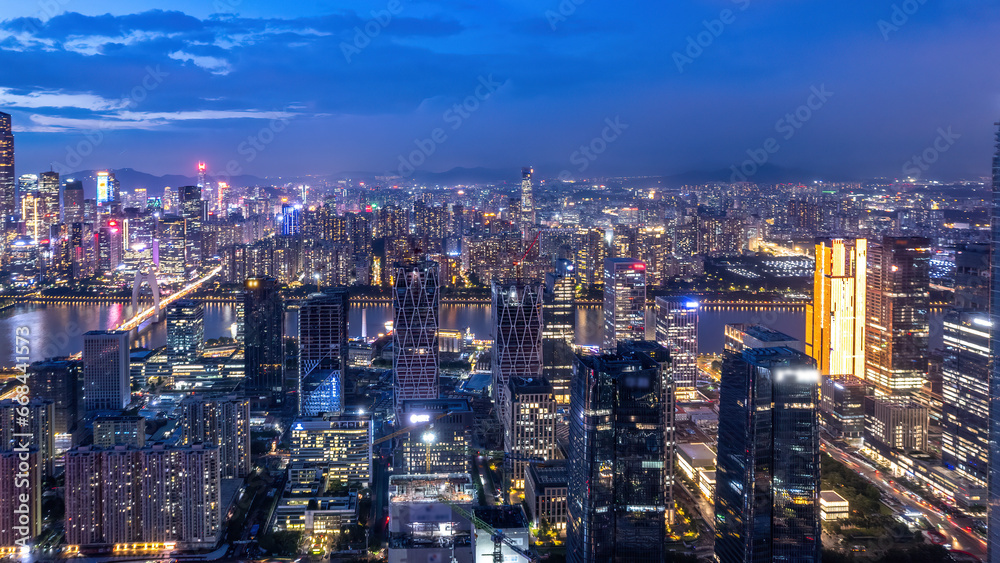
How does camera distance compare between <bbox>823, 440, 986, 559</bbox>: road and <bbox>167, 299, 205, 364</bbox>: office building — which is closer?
<bbox>823, 440, 986, 559</bbox>: road

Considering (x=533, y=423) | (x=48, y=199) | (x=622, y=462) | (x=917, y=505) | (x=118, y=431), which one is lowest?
(x=917, y=505)

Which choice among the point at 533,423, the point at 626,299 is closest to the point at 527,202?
the point at 626,299

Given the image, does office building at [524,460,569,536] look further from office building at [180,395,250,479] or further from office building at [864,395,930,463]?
office building at [864,395,930,463]

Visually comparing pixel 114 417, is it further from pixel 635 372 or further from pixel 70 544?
pixel 635 372

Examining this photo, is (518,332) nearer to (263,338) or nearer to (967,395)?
(263,338)

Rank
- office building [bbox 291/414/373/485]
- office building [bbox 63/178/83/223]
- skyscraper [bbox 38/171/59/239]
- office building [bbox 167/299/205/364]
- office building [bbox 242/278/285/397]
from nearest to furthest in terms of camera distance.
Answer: office building [bbox 291/414/373/485], office building [bbox 242/278/285/397], office building [bbox 167/299/205/364], skyscraper [bbox 38/171/59/239], office building [bbox 63/178/83/223]

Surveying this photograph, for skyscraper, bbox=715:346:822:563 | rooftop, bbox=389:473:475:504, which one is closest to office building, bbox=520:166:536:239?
rooftop, bbox=389:473:475:504

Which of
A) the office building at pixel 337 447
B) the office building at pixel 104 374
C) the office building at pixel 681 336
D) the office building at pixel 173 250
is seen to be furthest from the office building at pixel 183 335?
the office building at pixel 173 250
